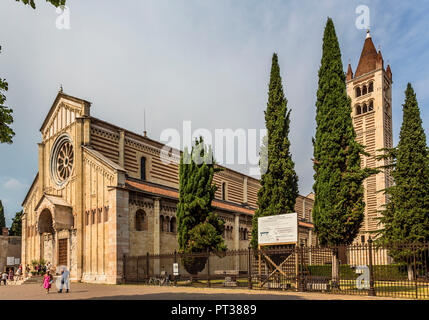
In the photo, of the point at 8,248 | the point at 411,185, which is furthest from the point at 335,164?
the point at 8,248

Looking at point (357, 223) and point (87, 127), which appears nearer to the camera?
point (357, 223)

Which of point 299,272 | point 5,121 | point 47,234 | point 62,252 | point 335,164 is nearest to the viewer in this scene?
point 5,121

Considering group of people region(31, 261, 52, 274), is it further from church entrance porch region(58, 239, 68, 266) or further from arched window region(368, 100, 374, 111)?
arched window region(368, 100, 374, 111)

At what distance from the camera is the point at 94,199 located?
28.6 meters

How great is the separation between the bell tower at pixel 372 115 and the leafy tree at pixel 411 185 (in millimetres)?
21458

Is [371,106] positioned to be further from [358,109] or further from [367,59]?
[367,59]

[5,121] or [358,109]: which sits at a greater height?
[358,109]

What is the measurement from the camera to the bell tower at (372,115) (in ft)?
159

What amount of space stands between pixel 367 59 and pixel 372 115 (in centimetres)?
902

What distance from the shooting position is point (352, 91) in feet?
182

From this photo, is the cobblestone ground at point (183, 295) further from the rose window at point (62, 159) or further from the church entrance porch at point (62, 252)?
the rose window at point (62, 159)

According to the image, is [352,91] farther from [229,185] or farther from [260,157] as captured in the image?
[260,157]

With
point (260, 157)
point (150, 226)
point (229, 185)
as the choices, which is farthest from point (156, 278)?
point (229, 185)

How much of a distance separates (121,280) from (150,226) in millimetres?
Answer: 4556
